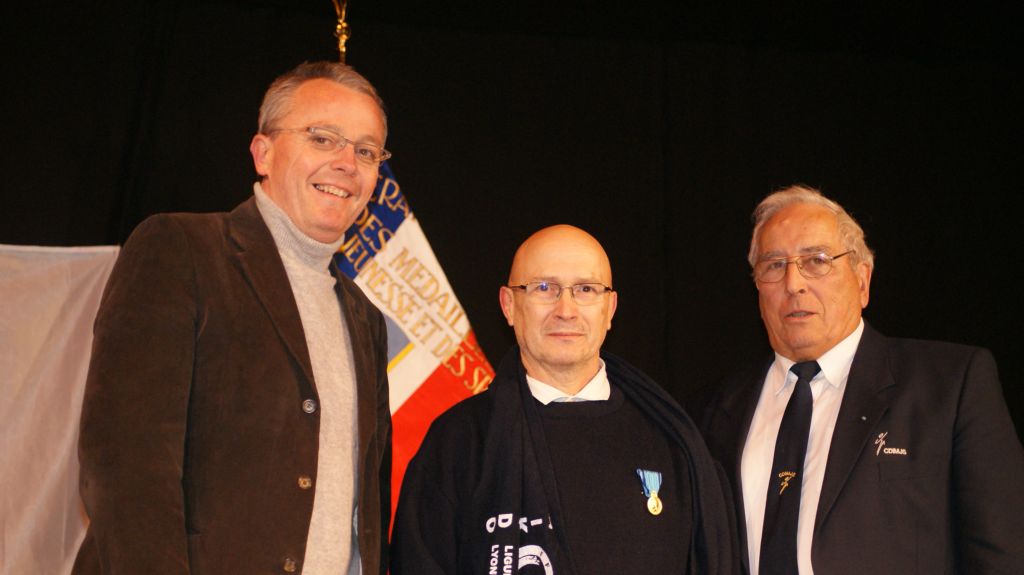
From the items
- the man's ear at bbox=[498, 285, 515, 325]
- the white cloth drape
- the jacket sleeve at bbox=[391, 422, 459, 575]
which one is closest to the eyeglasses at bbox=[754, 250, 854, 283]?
the man's ear at bbox=[498, 285, 515, 325]

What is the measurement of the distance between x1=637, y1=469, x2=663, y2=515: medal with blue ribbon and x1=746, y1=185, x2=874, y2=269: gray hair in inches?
34.8

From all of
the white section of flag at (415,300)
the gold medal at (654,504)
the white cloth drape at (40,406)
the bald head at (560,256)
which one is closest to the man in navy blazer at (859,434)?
the gold medal at (654,504)

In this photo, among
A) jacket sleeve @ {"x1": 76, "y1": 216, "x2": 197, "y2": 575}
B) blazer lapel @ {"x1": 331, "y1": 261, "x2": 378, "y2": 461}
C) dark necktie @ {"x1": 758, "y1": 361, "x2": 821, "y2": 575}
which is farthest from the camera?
dark necktie @ {"x1": 758, "y1": 361, "x2": 821, "y2": 575}

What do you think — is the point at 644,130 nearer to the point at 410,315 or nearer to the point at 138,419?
the point at 410,315

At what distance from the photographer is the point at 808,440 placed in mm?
2629

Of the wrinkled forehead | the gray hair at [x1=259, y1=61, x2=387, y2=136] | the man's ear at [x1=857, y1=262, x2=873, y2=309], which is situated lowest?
the man's ear at [x1=857, y1=262, x2=873, y2=309]

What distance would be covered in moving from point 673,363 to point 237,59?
211 cm

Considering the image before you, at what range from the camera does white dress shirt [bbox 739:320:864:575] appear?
2516mm

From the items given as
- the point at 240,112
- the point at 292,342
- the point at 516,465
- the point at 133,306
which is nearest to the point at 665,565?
the point at 516,465

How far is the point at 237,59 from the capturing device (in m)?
3.53

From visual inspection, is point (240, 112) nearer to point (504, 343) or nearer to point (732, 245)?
point (504, 343)

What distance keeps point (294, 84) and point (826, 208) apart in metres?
1.66

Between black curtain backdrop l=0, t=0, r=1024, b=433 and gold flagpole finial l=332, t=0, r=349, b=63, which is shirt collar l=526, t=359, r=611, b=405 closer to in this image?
black curtain backdrop l=0, t=0, r=1024, b=433

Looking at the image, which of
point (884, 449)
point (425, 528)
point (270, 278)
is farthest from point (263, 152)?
point (884, 449)
